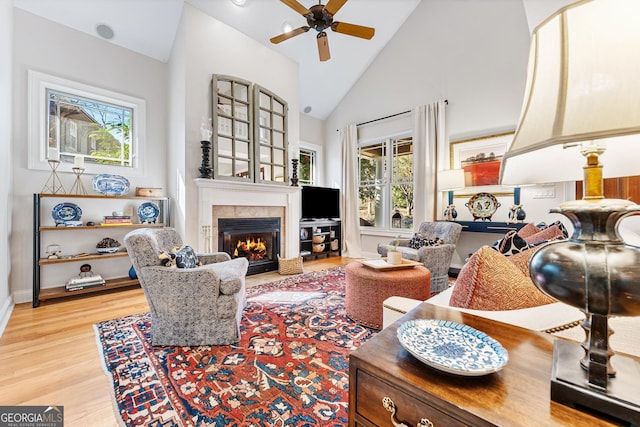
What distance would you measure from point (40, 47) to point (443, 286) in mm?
5403

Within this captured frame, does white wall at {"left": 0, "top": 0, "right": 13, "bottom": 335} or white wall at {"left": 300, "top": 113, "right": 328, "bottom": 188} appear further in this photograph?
white wall at {"left": 300, "top": 113, "right": 328, "bottom": 188}

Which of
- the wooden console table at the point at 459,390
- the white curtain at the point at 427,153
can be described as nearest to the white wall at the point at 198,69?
the white curtain at the point at 427,153

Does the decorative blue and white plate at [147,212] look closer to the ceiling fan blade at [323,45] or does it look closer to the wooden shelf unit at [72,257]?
the wooden shelf unit at [72,257]

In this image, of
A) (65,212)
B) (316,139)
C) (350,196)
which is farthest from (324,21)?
(65,212)

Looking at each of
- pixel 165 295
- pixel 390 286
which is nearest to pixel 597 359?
pixel 390 286

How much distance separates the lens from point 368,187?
5410mm

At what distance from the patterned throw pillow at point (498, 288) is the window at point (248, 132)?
3.17 m

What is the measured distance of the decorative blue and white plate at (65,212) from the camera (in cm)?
290

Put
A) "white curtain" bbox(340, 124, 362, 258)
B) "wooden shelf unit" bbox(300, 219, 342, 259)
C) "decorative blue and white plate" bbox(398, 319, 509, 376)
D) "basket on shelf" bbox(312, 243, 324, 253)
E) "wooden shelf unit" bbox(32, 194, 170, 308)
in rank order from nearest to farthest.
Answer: "decorative blue and white plate" bbox(398, 319, 509, 376)
"wooden shelf unit" bbox(32, 194, 170, 308)
"wooden shelf unit" bbox(300, 219, 342, 259)
"basket on shelf" bbox(312, 243, 324, 253)
"white curtain" bbox(340, 124, 362, 258)

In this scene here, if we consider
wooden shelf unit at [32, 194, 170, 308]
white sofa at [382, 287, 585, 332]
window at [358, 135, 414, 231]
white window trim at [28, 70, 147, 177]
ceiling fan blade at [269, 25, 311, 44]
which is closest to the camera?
white sofa at [382, 287, 585, 332]

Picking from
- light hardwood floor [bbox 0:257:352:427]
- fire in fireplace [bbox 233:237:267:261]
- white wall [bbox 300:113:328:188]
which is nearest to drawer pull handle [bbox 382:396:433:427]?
light hardwood floor [bbox 0:257:352:427]

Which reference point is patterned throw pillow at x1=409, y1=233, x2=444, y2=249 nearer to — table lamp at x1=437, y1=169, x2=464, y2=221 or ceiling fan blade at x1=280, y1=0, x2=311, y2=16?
table lamp at x1=437, y1=169, x2=464, y2=221

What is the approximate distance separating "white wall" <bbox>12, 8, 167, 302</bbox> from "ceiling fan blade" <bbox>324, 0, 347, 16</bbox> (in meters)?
2.57

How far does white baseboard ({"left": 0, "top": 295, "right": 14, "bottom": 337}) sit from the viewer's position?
85.4 inches
